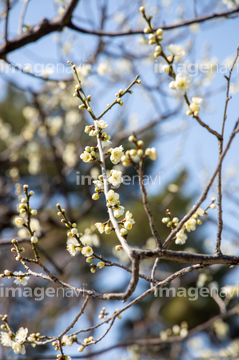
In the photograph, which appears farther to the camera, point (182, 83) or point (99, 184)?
point (99, 184)

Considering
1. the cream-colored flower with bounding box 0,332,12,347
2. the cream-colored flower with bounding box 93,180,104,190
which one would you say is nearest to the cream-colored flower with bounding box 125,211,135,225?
the cream-colored flower with bounding box 93,180,104,190

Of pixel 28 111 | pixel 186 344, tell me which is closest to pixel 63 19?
pixel 28 111

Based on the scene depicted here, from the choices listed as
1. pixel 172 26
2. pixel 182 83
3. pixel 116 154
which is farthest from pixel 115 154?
pixel 172 26

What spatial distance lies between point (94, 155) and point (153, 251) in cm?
49

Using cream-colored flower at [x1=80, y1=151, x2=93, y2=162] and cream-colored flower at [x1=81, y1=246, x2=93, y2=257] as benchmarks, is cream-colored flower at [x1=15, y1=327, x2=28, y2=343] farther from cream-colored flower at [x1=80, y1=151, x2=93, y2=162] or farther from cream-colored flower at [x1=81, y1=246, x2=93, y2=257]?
cream-colored flower at [x1=80, y1=151, x2=93, y2=162]

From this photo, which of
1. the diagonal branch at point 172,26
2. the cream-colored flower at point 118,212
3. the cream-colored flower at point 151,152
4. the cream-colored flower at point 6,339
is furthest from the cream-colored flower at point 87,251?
the diagonal branch at point 172,26

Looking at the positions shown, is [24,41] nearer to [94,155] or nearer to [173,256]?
[94,155]

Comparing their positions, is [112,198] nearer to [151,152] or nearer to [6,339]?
[151,152]

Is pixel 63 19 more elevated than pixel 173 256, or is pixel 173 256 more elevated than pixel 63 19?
pixel 63 19

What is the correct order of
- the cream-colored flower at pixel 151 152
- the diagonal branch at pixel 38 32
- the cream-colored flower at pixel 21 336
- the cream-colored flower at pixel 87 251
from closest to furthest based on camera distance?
the cream-colored flower at pixel 151 152 → the cream-colored flower at pixel 87 251 → the cream-colored flower at pixel 21 336 → the diagonal branch at pixel 38 32

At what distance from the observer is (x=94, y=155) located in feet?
4.36

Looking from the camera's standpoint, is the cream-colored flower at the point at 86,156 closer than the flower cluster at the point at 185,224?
Yes

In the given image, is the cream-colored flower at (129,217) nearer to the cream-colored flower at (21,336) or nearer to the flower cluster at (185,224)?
the flower cluster at (185,224)

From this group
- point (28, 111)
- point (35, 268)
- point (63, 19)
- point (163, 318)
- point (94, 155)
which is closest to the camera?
point (94, 155)
